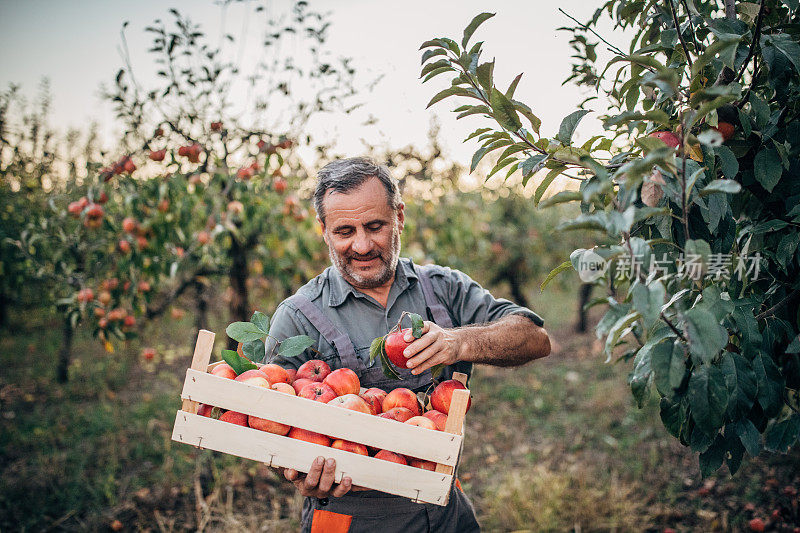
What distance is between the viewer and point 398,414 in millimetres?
1312

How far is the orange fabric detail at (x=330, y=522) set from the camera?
61.2 inches

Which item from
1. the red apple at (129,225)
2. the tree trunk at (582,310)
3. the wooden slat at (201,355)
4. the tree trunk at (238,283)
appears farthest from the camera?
the tree trunk at (582,310)

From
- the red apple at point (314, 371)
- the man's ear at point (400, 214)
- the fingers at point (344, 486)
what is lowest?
the fingers at point (344, 486)

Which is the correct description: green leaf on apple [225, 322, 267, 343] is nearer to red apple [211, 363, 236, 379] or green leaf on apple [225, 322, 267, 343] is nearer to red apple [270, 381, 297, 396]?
red apple [211, 363, 236, 379]

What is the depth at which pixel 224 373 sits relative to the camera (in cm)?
136

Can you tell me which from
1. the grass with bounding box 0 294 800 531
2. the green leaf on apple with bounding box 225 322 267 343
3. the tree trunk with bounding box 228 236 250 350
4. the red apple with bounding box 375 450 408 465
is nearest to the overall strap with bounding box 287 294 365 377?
the green leaf on apple with bounding box 225 322 267 343

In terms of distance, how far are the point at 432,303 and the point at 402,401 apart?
19.5 inches

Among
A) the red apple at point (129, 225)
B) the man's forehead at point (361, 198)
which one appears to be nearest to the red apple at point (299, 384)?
the man's forehead at point (361, 198)

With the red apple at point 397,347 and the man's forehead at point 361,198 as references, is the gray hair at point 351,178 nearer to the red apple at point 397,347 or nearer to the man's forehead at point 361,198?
the man's forehead at point 361,198

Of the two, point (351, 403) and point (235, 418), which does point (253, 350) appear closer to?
point (235, 418)

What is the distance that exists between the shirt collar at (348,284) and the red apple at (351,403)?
519mm

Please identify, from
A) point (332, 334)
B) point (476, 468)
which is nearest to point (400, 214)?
point (332, 334)

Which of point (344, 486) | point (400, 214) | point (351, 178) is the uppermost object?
point (351, 178)

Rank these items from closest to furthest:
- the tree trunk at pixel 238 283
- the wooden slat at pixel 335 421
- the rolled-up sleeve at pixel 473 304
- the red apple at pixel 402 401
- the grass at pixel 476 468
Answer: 1. the wooden slat at pixel 335 421
2. the red apple at pixel 402 401
3. the rolled-up sleeve at pixel 473 304
4. the grass at pixel 476 468
5. the tree trunk at pixel 238 283
